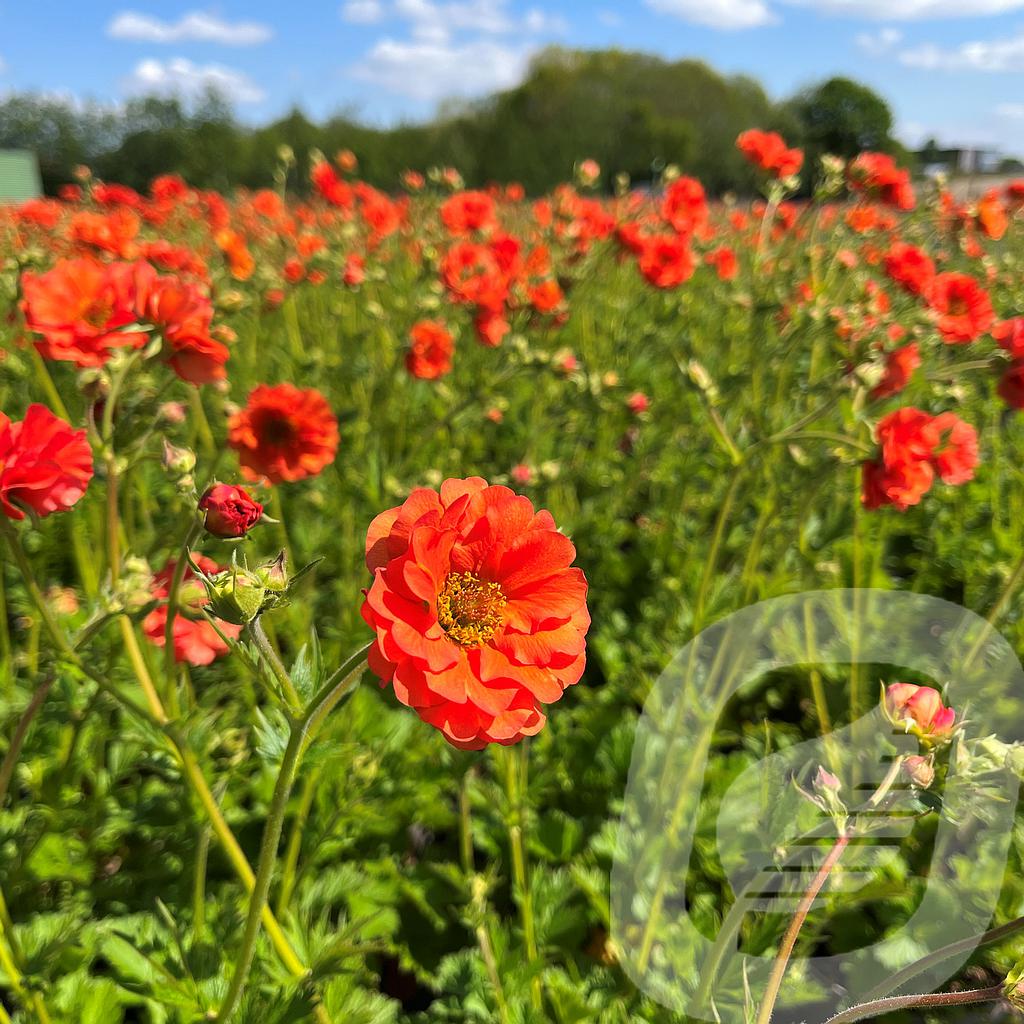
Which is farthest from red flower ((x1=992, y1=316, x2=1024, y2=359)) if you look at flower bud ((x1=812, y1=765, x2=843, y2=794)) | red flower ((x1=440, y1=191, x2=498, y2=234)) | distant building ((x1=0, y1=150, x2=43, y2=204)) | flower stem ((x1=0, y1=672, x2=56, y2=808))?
distant building ((x1=0, y1=150, x2=43, y2=204))

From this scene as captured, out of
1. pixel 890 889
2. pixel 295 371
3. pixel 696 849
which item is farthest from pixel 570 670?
pixel 295 371

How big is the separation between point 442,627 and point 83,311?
3.10 ft

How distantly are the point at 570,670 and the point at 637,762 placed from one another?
3.10 feet

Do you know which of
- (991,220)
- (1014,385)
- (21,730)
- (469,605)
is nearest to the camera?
(469,605)

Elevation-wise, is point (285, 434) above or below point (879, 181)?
below

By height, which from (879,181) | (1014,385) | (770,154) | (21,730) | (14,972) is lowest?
(14,972)

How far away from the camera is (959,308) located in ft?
6.57

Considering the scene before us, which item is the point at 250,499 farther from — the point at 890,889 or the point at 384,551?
the point at 890,889

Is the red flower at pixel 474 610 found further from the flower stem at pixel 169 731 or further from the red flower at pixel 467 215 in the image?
the red flower at pixel 467 215

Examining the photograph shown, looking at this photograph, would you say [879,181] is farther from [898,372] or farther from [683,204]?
[898,372]

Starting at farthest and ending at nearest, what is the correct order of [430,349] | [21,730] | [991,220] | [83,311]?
[991,220] → [430,349] → [83,311] → [21,730]

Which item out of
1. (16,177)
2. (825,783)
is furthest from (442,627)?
(16,177)

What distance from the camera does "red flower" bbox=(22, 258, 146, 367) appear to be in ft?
3.41

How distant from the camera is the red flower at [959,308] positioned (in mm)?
1838
